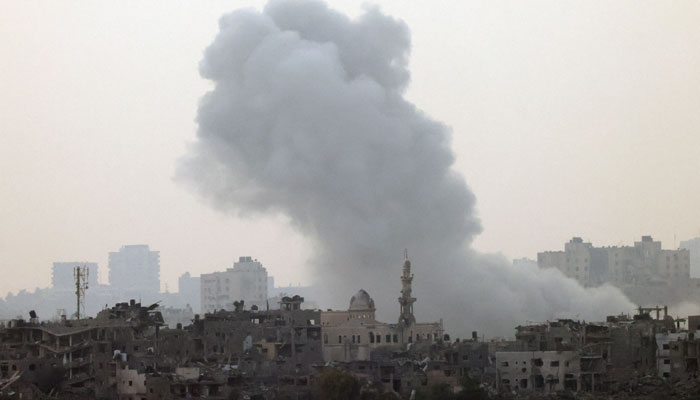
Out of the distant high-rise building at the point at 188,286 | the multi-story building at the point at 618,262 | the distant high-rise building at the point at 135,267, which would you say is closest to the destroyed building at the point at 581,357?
the multi-story building at the point at 618,262

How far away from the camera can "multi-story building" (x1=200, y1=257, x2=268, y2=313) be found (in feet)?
375

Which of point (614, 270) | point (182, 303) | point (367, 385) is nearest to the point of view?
point (367, 385)

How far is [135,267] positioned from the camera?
7411 inches

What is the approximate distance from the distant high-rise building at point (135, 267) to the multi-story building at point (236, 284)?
63.9 m

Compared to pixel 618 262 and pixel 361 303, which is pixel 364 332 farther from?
pixel 618 262

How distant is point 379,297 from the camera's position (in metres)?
69.1

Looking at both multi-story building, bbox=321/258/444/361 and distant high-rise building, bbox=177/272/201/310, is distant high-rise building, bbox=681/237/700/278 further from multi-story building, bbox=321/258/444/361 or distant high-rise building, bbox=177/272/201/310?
multi-story building, bbox=321/258/444/361

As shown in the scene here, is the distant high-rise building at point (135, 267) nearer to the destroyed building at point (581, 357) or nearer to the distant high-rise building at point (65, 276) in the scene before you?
the distant high-rise building at point (65, 276)

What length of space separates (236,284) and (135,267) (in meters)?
74.1

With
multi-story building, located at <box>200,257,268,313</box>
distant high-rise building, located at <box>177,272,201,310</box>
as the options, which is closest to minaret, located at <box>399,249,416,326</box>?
multi-story building, located at <box>200,257,268,313</box>

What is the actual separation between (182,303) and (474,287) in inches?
3165

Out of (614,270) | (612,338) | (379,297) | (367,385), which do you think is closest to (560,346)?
(612,338)

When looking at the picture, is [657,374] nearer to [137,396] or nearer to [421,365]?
[421,365]

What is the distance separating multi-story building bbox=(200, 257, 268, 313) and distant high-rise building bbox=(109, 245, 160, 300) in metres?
63.9
